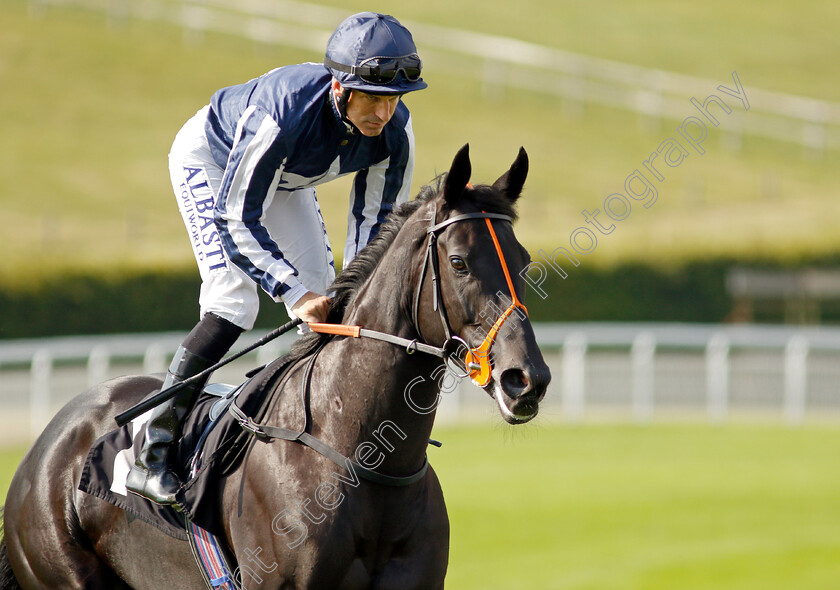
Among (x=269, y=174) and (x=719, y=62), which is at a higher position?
(x=719, y=62)

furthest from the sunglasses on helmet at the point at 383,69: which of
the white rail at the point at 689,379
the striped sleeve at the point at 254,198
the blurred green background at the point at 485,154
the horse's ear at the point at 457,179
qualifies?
the blurred green background at the point at 485,154

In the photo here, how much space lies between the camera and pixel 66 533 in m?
3.93

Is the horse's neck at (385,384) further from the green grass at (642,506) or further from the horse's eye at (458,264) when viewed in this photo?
the green grass at (642,506)

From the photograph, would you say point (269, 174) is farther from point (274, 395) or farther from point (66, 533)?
point (66, 533)

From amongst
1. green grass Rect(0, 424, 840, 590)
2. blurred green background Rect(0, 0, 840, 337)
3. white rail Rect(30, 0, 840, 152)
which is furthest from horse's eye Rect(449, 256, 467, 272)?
white rail Rect(30, 0, 840, 152)

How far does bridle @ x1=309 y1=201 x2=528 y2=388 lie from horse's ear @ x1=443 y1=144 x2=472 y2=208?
7cm

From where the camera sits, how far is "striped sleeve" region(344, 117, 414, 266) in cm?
373

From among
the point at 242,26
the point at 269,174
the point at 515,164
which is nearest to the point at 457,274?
the point at 515,164

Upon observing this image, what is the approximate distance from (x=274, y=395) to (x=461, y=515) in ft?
18.2

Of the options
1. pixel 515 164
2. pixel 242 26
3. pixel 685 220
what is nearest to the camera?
pixel 515 164

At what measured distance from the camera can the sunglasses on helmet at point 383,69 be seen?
10.5ft

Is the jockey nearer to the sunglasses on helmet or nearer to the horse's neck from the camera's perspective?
the sunglasses on helmet

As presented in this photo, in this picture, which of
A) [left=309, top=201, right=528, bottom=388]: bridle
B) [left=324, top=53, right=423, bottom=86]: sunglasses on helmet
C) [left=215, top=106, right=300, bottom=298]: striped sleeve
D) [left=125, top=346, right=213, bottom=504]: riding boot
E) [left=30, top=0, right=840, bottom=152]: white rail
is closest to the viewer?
[left=309, top=201, right=528, bottom=388]: bridle

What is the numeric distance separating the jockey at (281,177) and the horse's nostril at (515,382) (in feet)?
2.58
